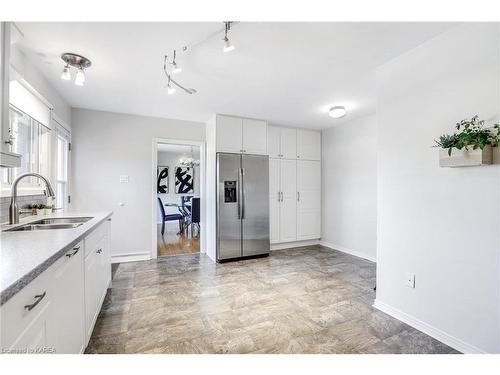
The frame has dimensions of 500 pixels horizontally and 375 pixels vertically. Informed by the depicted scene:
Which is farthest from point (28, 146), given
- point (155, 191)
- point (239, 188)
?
point (239, 188)

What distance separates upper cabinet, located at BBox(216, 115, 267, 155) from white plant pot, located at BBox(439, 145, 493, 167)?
2.68 metres

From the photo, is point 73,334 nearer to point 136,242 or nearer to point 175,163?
point 136,242

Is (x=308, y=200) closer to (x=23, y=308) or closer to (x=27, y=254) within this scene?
(x=27, y=254)

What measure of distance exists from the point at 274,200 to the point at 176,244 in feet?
7.44

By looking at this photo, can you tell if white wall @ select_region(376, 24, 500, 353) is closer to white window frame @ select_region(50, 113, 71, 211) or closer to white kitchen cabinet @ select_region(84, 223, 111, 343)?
white kitchen cabinet @ select_region(84, 223, 111, 343)

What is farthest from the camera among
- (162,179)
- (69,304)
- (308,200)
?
(162,179)

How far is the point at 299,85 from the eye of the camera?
109 inches

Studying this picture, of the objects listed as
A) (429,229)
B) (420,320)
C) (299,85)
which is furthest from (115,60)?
(420,320)

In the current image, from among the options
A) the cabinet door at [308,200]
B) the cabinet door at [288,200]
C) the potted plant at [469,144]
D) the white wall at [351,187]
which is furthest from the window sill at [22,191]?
the white wall at [351,187]

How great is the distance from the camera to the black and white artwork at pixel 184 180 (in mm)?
7609

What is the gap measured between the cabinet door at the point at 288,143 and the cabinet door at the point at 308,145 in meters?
0.09

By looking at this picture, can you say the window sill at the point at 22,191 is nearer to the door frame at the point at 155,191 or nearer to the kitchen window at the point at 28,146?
the kitchen window at the point at 28,146

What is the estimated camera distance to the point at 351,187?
4.24 meters
